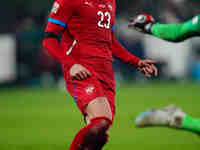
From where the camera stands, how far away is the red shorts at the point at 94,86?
429 cm

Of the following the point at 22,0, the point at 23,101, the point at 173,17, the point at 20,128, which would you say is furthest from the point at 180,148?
the point at 22,0

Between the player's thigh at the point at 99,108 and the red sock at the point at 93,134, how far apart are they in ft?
0.19

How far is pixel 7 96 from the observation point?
15.8 metres

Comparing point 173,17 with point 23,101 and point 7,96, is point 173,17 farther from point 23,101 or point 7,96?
point 7,96

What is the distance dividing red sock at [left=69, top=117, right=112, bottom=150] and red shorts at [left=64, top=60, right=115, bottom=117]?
11.0 inches

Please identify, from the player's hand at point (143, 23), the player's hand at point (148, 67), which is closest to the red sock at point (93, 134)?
the player's hand at point (148, 67)

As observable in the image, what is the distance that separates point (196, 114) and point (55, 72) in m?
9.91

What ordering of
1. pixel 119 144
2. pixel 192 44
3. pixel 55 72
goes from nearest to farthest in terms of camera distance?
pixel 119 144 → pixel 55 72 → pixel 192 44

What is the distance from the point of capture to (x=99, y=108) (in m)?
4.17

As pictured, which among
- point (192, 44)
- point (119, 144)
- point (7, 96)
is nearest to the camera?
point (119, 144)

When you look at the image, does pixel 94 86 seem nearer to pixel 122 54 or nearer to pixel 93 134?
pixel 93 134

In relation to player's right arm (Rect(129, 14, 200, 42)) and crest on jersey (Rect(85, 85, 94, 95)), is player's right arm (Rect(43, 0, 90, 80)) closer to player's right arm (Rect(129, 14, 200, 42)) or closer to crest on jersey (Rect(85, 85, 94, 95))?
crest on jersey (Rect(85, 85, 94, 95))

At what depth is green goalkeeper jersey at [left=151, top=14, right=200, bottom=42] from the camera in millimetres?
4652

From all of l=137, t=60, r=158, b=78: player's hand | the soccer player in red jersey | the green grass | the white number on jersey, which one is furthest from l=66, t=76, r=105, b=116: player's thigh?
the green grass
